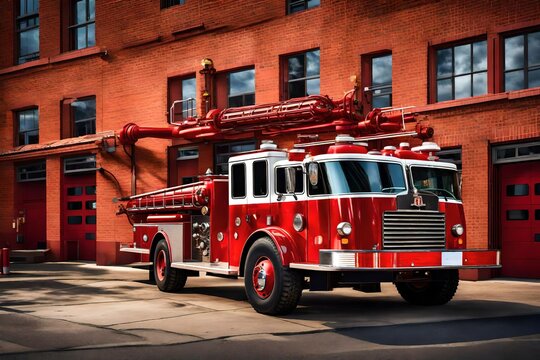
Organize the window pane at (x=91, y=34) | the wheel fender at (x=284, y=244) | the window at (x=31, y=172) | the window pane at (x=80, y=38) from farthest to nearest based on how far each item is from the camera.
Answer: the window at (x=31, y=172) < the window pane at (x=80, y=38) < the window pane at (x=91, y=34) < the wheel fender at (x=284, y=244)

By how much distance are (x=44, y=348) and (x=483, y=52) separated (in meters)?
12.7

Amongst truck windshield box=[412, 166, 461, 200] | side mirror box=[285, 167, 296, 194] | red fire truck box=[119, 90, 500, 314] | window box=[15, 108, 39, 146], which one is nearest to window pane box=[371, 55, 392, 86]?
red fire truck box=[119, 90, 500, 314]

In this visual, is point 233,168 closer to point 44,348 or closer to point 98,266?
point 44,348

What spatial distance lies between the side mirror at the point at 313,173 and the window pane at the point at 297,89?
32.2 ft

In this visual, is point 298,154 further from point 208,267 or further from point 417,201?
point 208,267

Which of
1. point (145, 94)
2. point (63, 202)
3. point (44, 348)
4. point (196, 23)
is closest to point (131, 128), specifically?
point (145, 94)

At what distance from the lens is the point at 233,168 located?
13.2 meters

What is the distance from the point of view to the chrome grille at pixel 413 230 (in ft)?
36.3

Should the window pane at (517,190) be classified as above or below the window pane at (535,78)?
below

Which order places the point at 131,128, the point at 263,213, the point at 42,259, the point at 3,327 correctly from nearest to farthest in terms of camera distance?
the point at 3,327, the point at 263,213, the point at 131,128, the point at 42,259

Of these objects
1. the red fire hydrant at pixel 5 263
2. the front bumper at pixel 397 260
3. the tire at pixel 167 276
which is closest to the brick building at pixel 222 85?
the red fire hydrant at pixel 5 263

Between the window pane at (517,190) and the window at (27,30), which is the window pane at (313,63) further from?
the window at (27,30)

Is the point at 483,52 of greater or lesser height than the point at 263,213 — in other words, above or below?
above

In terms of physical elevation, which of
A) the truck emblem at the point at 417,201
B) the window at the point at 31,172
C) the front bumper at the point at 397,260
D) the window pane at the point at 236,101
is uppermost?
the window pane at the point at 236,101
